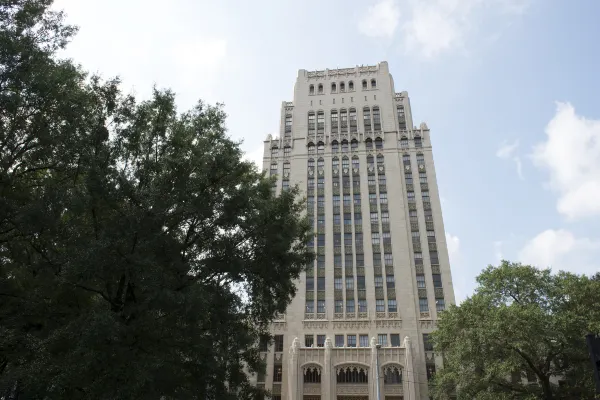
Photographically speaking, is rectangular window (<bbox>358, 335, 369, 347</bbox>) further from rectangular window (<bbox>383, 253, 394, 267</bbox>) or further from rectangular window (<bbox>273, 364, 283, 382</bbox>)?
rectangular window (<bbox>383, 253, 394, 267</bbox>)

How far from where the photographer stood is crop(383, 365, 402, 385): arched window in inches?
1603

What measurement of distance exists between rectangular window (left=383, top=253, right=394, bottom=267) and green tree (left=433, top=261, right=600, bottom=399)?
17.5m

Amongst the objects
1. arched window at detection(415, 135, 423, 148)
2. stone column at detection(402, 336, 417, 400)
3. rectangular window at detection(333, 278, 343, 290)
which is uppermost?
arched window at detection(415, 135, 423, 148)

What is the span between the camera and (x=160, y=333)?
14.2 meters

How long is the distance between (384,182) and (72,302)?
44079 mm

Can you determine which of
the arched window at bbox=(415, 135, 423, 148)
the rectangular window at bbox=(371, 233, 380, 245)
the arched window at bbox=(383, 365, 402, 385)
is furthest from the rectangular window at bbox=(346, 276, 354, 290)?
the arched window at bbox=(415, 135, 423, 148)

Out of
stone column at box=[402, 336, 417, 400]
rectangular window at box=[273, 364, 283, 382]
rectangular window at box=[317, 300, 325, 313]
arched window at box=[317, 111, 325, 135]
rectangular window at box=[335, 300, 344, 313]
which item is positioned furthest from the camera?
arched window at box=[317, 111, 325, 135]

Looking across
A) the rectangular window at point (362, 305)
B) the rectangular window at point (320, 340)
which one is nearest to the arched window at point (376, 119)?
the rectangular window at point (362, 305)

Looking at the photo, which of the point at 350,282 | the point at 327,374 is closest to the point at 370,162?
the point at 350,282

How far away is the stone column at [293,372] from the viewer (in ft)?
133

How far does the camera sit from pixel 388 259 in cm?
4894

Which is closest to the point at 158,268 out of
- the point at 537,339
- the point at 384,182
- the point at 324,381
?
the point at 537,339

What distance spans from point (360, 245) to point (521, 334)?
2617 cm

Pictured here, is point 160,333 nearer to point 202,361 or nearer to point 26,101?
point 202,361
